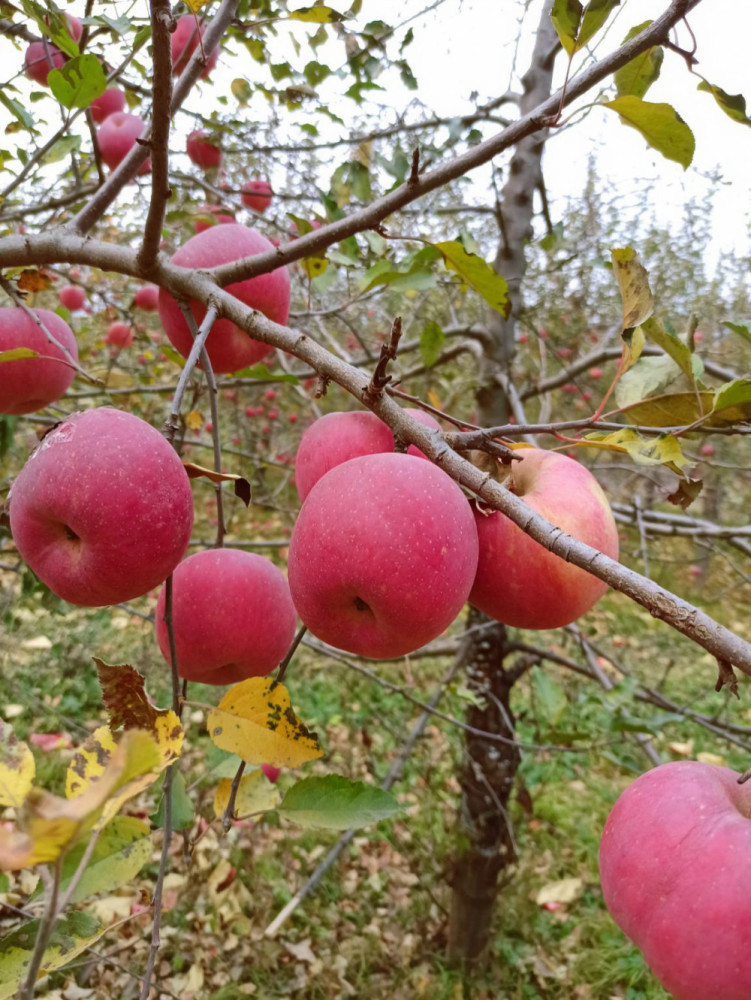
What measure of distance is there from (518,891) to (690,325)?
110 inches

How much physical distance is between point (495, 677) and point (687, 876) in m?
1.72

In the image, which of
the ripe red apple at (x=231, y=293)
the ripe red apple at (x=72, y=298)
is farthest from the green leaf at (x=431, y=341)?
the ripe red apple at (x=72, y=298)

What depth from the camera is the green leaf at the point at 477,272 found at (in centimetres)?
93

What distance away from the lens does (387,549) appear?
706mm

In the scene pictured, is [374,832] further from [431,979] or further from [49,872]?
[49,872]

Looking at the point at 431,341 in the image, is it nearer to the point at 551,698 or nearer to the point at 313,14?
the point at 313,14

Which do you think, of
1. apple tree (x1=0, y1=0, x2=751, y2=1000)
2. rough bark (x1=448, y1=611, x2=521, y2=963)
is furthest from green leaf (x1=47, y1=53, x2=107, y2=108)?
rough bark (x1=448, y1=611, x2=521, y2=963)

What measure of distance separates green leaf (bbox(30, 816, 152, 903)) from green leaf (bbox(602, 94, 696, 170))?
1.00m

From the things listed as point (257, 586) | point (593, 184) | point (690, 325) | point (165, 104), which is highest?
point (593, 184)

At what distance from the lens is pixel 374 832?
3314mm

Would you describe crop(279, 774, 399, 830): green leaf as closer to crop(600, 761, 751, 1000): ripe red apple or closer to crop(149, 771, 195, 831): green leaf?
crop(149, 771, 195, 831): green leaf

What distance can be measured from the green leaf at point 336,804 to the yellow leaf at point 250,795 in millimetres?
124

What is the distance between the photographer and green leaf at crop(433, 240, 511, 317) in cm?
93

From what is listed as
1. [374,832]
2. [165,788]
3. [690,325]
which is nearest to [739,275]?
[690,325]
